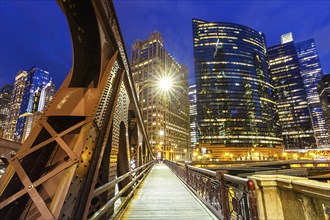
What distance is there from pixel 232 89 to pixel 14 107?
14096cm

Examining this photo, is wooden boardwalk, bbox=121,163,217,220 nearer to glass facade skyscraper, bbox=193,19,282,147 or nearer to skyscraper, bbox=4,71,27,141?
glass facade skyscraper, bbox=193,19,282,147

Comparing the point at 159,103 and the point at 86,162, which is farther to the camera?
the point at 159,103

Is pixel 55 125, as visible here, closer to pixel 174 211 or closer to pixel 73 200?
pixel 73 200

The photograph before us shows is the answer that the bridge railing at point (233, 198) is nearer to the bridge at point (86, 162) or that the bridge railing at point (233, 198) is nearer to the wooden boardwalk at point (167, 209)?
the bridge at point (86, 162)

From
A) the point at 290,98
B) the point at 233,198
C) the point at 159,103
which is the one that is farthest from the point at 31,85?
the point at 290,98

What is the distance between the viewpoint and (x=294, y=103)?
14625 centimetres

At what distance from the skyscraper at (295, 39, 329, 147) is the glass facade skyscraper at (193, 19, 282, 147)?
7579 cm

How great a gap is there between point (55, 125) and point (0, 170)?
3252 cm

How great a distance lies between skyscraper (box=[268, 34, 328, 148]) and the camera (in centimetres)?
13938

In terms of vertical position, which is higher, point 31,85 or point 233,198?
point 31,85

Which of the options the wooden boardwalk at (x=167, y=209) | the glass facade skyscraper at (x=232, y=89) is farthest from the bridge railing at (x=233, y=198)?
the glass facade skyscraper at (x=232, y=89)

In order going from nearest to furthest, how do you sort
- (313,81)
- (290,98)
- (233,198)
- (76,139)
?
(76,139), (233,198), (290,98), (313,81)

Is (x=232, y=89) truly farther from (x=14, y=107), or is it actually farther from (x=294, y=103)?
(x=14, y=107)

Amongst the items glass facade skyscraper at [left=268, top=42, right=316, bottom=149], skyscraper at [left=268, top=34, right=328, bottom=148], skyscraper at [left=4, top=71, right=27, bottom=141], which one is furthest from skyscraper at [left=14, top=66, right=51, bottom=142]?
skyscraper at [left=268, top=34, right=328, bottom=148]
